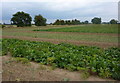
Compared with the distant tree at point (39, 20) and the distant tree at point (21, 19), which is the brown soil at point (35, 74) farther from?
the distant tree at point (39, 20)

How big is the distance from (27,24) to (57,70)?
42.8 metres

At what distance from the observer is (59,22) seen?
59.4 m

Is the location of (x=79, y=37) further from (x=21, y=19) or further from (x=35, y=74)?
(x=21, y=19)

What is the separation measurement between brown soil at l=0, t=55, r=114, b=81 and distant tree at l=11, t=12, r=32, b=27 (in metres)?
41.4

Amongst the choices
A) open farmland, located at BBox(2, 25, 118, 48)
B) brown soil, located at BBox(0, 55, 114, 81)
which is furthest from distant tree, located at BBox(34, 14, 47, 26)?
brown soil, located at BBox(0, 55, 114, 81)

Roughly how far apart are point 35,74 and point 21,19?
42.5 meters

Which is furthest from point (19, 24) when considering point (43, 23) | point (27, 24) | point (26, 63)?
point (26, 63)

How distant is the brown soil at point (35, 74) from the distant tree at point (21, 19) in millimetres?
41382

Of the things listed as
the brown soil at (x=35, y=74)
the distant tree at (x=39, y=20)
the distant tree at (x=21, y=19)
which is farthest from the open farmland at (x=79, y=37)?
the distant tree at (x=39, y=20)

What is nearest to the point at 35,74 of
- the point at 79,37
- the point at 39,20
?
the point at 79,37

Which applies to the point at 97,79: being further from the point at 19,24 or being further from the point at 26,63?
the point at 19,24

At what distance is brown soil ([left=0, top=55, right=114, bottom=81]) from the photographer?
3656 mm

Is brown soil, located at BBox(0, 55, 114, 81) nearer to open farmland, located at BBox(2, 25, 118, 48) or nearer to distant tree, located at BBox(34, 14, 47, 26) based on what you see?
open farmland, located at BBox(2, 25, 118, 48)

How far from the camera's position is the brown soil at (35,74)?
12.0 ft
